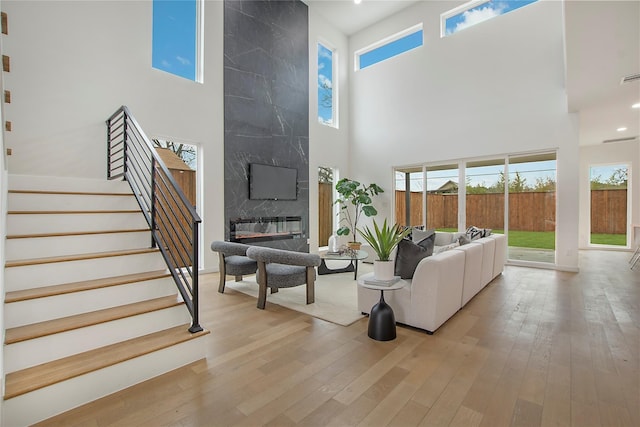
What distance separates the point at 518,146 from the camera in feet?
19.7

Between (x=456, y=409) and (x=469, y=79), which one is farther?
(x=469, y=79)

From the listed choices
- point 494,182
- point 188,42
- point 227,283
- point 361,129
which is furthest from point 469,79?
point 227,283

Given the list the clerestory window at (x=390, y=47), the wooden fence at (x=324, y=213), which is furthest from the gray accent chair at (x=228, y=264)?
the clerestory window at (x=390, y=47)

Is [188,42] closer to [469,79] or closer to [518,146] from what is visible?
[469,79]

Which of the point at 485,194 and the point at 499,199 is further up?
the point at 485,194

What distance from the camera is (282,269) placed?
3717mm

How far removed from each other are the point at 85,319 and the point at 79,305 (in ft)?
0.55

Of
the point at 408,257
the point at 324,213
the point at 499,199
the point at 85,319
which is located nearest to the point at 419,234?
the point at 408,257

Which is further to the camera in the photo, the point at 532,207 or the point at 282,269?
the point at 532,207

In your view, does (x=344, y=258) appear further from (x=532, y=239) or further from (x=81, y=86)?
(x=81, y=86)

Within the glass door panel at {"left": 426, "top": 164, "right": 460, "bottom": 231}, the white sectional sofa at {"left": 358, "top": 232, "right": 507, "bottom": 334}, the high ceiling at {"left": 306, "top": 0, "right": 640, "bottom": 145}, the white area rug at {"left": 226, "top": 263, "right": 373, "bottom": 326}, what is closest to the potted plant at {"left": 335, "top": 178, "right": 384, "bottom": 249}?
the glass door panel at {"left": 426, "top": 164, "right": 460, "bottom": 231}

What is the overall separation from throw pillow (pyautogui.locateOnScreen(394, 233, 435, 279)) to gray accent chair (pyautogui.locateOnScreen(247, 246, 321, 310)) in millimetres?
916

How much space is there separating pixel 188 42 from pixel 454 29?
18.5 ft

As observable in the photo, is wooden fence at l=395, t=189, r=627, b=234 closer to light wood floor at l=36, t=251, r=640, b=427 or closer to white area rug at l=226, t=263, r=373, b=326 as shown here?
light wood floor at l=36, t=251, r=640, b=427
